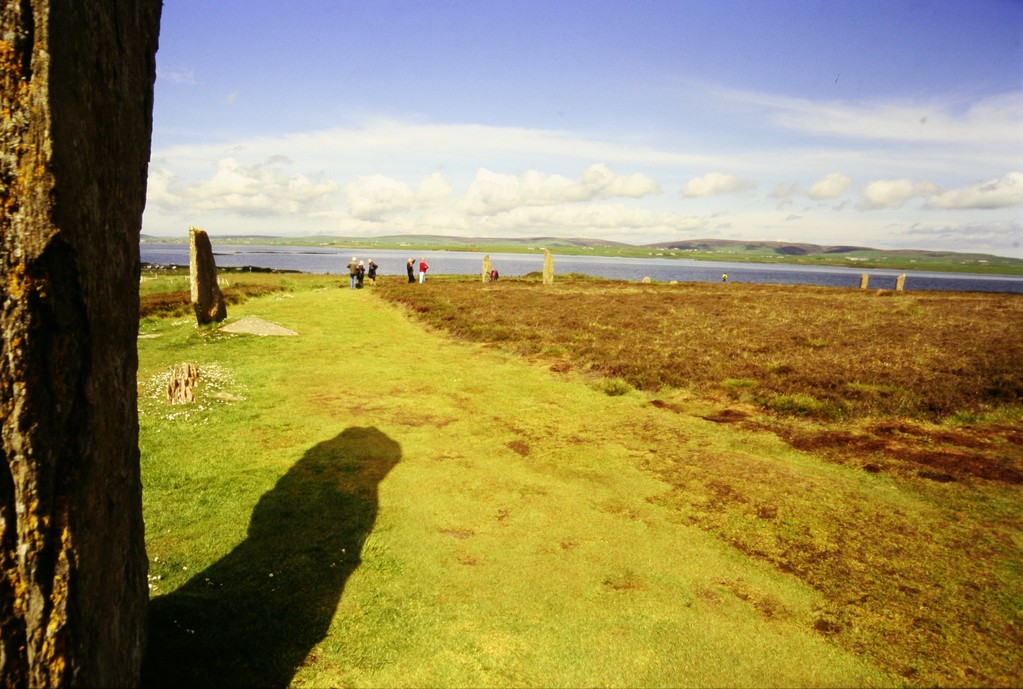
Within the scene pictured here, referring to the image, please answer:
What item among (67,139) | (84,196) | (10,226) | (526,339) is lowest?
(526,339)

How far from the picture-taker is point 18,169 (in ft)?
9.00

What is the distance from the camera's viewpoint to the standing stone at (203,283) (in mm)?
19719

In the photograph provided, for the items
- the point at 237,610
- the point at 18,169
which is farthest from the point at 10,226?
the point at 237,610

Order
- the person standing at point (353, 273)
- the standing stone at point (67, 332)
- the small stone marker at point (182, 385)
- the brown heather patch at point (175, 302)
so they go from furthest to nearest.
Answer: the person standing at point (353, 273)
the brown heather patch at point (175, 302)
the small stone marker at point (182, 385)
the standing stone at point (67, 332)

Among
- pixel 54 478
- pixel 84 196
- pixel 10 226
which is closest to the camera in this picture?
pixel 10 226

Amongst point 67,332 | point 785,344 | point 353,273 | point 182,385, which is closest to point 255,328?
point 182,385

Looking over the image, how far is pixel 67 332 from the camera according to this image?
307 cm

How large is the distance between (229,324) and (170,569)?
16.2 metres

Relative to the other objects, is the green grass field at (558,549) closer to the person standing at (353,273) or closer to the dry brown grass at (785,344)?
the dry brown grass at (785,344)

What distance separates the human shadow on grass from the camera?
431cm

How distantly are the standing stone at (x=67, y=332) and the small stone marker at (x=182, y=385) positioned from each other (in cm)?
851

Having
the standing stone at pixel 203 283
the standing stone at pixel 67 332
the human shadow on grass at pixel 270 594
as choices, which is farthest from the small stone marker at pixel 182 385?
the standing stone at pixel 203 283

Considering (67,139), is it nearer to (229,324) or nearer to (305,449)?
(305,449)

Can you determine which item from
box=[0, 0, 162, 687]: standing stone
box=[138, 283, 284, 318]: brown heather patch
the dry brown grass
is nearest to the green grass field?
the dry brown grass
